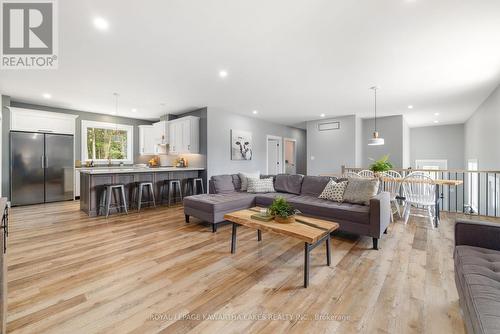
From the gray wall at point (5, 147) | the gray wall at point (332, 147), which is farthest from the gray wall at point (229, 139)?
the gray wall at point (5, 147)

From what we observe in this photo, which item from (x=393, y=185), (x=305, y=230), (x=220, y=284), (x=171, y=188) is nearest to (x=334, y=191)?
(x=305, y=230)

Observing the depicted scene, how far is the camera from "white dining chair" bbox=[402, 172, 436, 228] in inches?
147

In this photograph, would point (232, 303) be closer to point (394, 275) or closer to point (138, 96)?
point (394, 275)

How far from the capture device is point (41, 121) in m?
5.56

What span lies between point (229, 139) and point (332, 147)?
11.0 ft

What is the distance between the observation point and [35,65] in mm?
3363

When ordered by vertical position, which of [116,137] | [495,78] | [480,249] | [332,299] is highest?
[495,78]

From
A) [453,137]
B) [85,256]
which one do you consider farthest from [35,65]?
[453,137]

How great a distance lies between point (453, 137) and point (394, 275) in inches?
365

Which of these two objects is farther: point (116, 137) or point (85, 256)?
point (116, 137)

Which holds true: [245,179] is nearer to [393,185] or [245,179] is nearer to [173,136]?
[393,185]

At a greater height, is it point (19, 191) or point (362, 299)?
point (19, 191)

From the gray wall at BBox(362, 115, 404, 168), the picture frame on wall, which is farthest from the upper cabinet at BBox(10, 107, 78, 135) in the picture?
the gray wall at BBox(362, 115, 404, 168)

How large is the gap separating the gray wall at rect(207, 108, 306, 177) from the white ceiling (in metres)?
1.01
